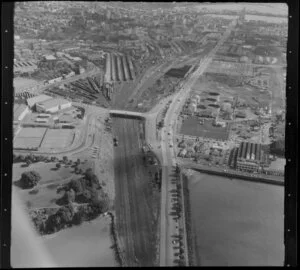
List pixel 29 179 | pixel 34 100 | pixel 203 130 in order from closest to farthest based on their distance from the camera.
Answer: pixel 29 179 → pixel 34 100 → pixel 203 130

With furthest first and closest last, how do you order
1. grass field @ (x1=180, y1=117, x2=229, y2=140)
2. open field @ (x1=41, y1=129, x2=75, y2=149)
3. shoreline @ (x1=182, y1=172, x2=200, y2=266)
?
grass field @ (x1=180, y1=117, x2=229, y2=140) < open field @ (x1=41, y1=129, x2=75, y2=149) < shoreline @ (x1=182, y1=172, x2=200, y2=266)

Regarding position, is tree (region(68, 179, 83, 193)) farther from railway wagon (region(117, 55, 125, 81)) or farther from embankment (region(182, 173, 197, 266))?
railway wagon (region(117, 55, 125, 81))

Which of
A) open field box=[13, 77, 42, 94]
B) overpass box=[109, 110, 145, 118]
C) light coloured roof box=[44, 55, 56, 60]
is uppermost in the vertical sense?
light coloured roof box=[44, 55, 56, 60]

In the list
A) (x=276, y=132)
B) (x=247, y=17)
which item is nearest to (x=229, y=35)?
(x=247, y=17)

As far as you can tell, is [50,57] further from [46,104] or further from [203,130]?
[203,130]

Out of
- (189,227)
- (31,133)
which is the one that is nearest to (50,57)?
(31,133)

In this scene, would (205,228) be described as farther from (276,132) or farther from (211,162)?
(276,132)

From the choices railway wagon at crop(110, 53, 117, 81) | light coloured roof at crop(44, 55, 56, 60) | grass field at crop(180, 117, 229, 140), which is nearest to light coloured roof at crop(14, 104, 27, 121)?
light coloured roof at crop(44, 55, 56, 60)
